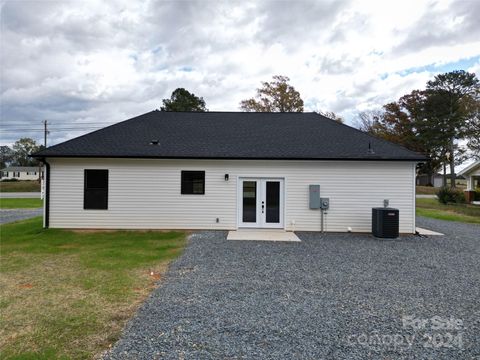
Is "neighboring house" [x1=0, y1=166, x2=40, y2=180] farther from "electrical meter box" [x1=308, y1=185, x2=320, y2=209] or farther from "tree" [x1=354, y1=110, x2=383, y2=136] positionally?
"electrical meter box" [x1=308, y1=185, x2=320, y2=209]

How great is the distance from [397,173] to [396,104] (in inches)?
1589

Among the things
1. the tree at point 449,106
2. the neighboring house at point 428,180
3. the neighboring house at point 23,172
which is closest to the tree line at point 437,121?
the tree at point 449,106

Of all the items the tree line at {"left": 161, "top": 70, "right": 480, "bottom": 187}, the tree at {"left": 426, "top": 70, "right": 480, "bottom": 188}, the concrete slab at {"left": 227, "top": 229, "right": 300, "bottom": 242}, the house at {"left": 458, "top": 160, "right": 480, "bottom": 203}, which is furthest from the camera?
the tree at {"left": 426, "top": 70, "right": 480, "bottom": 188}

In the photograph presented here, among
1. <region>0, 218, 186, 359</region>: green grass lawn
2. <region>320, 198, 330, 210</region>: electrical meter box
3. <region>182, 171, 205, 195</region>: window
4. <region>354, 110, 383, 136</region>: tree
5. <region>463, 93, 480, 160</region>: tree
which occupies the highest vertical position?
<region>354, 110, 383, 136</region>: tree

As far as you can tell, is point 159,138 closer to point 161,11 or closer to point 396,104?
point 161,11

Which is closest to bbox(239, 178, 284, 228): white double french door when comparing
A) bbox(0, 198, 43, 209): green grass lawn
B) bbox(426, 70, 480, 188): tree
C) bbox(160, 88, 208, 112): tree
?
bbox(0, 198, 43, 209): green grass lawn

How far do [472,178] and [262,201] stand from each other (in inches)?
969

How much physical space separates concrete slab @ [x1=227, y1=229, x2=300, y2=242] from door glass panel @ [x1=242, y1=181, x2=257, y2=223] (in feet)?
1.71

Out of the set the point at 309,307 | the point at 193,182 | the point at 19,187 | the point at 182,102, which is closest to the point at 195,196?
the point at 193,182

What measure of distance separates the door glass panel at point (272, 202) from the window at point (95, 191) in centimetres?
609

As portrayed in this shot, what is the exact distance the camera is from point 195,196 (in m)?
11.1

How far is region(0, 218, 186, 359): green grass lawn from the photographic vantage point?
3.35 metres

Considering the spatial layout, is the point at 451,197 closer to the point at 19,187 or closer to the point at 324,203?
the point at 324,203

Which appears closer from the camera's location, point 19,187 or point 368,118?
point 19,187
